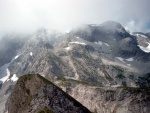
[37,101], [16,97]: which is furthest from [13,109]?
[37,101]

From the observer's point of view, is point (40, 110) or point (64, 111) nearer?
point (40, 110)

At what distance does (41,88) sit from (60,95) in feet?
25.8

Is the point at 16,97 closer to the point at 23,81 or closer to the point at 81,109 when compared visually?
the point at 23,81

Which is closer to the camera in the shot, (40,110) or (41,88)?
(40,110)

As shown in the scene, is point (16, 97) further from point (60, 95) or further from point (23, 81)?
point (60, 95)

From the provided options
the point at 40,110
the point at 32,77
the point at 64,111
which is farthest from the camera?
the point at 32,77

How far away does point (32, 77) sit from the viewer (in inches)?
4936

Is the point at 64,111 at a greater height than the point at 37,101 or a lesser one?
lesser

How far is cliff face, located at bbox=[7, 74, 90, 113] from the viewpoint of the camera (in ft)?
371

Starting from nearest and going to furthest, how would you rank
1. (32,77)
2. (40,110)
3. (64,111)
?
(40,110)
(64,111)
(32,77)

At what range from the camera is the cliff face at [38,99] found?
11312cm

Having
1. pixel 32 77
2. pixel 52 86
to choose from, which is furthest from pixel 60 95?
pixel 32 77

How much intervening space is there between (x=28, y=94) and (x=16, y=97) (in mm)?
6072

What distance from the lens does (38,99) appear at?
114 metres
